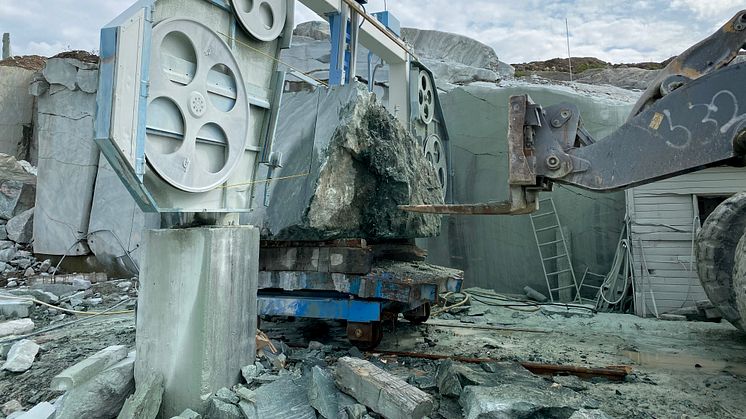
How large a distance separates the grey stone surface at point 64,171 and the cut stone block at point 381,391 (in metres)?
8.51

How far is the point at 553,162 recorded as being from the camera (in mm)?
3045

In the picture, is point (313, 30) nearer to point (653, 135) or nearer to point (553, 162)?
point (553, 162)

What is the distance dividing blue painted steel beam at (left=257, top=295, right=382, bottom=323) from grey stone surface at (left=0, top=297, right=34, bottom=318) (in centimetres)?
344

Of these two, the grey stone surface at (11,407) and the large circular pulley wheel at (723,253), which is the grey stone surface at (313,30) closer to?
the large circular pulley wheel at (723,253)

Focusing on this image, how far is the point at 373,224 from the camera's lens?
17.5 ft

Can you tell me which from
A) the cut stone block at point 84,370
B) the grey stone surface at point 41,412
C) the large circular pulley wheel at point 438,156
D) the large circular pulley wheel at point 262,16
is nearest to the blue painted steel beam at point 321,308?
the cut stone block at point 84,370

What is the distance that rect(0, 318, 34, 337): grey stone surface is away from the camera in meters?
5.27

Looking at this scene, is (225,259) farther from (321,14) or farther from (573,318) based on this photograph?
(573,318)

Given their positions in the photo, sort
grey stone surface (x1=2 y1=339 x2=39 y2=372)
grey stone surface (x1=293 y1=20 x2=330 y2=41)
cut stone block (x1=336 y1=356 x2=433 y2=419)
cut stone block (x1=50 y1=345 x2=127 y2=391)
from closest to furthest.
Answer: cut stone block (x1=336 y1=356 x2=433 y2=419) < cut stone block (x1=50 y1=345 x2=127 y2=391) < grey stone surface (x1=2 y1=339 x2=39 y2=372) < grey stone surface (x1=293 y1=20 x2=330 y2=41)

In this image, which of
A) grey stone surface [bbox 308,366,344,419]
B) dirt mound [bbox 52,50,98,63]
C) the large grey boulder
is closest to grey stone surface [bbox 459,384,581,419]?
grey stone surface [bbox 308,366,344,419]

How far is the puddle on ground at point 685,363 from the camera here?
441 centimetres

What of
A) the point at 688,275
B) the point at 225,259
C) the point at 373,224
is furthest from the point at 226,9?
the point at 688,275

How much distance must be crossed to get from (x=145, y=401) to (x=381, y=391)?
1.40m

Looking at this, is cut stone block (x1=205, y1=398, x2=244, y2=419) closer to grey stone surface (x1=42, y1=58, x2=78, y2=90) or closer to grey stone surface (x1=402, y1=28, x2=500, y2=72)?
grey stone surface (x1=42, y1=58, x2=78, y2=90)
